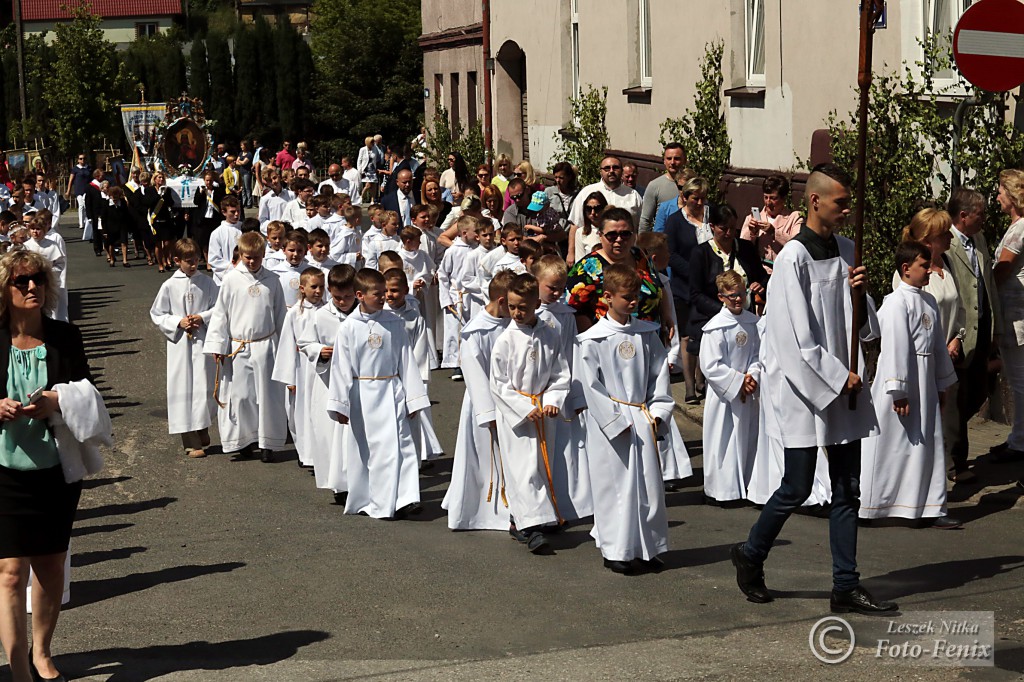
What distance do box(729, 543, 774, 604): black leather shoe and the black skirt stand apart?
3.07m

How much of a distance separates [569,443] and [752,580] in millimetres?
2220

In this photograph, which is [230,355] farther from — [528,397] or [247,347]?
[528,397]

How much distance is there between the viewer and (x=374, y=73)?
5881 centimetres

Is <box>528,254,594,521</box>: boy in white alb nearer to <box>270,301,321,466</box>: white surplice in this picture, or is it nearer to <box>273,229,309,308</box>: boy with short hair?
<box>270,301,321,466</box>: white surplice

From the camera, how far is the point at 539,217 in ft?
51.5

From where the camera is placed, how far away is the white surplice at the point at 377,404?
9.98m

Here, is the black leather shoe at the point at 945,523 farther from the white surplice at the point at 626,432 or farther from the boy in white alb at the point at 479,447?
the boy in white alb at the point at 479,447

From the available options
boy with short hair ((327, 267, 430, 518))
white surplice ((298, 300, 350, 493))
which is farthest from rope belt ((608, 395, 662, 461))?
white surplice ((298, 300, 350, 493))

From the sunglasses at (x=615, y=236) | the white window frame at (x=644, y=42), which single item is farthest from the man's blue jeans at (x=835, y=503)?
the white window frame at (x=644, y=42)

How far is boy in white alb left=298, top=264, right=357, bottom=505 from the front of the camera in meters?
10.5

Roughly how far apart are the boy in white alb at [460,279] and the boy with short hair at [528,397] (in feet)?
21.3

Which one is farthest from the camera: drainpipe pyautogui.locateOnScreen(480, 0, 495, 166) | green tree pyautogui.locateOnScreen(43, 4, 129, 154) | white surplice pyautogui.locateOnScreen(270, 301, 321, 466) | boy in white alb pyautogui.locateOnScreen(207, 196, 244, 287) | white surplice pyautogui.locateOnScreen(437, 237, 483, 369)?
green tree pyautogui.locateOnScreen(43, 4, 129, 154)

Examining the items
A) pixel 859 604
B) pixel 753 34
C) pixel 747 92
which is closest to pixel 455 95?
pixel 753 34

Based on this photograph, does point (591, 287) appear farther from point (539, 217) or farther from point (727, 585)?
point (539, 217)
